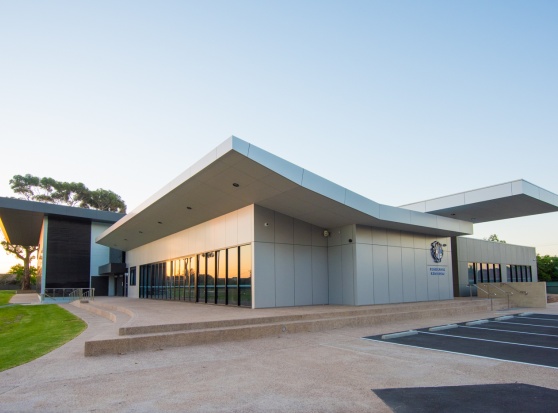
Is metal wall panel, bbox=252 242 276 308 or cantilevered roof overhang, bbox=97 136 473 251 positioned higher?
cantilevered roof overhang, bbox=97 136 473 251

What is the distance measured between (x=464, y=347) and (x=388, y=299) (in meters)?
8.79

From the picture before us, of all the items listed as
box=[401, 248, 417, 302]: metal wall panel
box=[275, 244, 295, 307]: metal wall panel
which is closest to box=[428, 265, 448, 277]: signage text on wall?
box=[401, 248, 417, 302]: metal wall panel

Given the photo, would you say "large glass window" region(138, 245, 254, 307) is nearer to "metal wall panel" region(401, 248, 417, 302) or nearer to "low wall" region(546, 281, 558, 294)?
"metal wall panel" region(401, 248, 417, 302)

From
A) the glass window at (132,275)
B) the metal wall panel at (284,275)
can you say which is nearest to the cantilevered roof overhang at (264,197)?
the metal wall panel at (284,275)

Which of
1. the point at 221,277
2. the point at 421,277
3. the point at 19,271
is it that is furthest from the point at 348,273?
the point at 19,271

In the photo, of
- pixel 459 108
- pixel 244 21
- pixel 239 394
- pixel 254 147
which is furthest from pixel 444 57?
pixel 239 394

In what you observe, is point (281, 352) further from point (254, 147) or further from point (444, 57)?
point (444, 57)

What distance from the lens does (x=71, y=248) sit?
35.2 m

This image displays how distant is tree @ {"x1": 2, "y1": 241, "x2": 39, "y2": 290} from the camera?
2366 inches

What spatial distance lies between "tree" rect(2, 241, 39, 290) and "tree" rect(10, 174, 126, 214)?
9.45m

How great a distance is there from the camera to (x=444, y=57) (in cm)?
1555

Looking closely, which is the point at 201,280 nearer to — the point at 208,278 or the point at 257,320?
the point at 208,278

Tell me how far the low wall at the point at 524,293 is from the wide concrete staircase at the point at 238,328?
8526mm

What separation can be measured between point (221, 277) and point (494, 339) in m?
11.6
